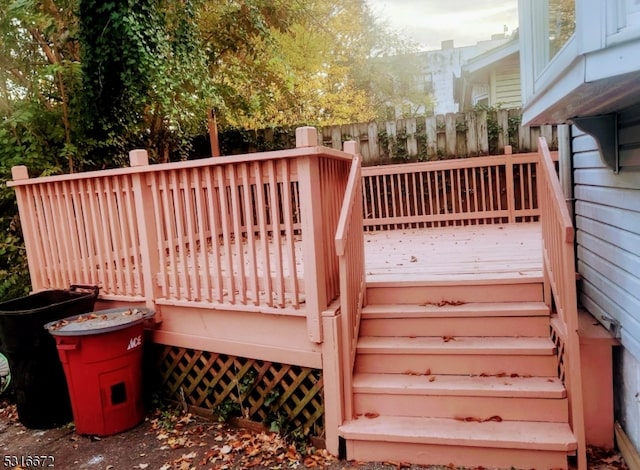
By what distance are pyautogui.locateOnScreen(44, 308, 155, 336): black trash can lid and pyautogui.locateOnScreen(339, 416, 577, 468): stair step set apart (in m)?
1.62

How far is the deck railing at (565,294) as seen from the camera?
2434 millimetres

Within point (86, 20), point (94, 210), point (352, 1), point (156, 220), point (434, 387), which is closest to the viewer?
point (434, 387)

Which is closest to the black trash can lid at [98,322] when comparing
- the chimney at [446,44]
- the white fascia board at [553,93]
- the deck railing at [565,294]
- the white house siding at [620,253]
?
the deck railing at [565,294]

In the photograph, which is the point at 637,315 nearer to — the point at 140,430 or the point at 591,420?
the point at 591,420

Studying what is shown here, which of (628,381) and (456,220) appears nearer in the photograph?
(628,381)

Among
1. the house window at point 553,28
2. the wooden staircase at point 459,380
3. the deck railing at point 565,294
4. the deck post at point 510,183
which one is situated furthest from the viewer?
the deck post at point 510,183

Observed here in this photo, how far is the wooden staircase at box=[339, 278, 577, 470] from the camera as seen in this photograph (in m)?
2.61

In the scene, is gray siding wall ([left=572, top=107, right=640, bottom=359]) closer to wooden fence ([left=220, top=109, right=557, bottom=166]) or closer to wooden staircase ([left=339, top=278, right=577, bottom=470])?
wooden staircase ([left=339, top=278, right=577, bottom=470])

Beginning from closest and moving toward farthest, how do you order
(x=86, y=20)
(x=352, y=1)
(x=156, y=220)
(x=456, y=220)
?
(x=156, y=220), (x=86, y=20), (x=456, y=220), (x=352, y=1)

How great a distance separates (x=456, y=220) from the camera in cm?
692

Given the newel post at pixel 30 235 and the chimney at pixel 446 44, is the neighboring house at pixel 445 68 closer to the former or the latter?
the chimney at pixel 446 44

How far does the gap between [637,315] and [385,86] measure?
620 inches

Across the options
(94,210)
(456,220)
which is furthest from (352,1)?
(94,210)

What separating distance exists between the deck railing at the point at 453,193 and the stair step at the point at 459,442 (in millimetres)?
4472
